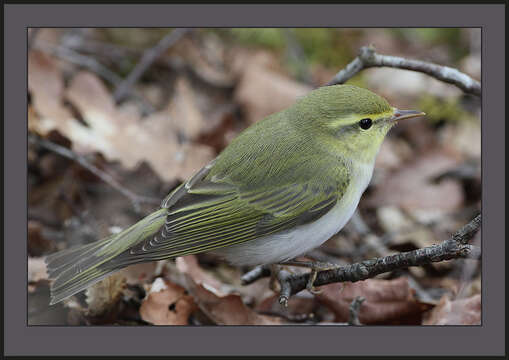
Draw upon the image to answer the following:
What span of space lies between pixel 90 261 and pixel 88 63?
2106 mm

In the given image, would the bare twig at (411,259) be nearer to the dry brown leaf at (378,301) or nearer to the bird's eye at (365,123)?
the dry brown leaf at (378,301)

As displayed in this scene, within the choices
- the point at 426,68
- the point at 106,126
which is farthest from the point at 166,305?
the point at 426,68

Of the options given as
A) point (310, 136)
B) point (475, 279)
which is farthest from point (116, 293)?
point (475, 279)

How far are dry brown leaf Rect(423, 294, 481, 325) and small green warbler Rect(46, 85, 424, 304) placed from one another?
2.22ft

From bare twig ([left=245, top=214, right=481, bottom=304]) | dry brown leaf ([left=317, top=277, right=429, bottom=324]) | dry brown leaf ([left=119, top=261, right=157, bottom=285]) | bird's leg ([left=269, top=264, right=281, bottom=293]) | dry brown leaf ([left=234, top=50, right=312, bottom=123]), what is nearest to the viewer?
bare twig ([left=245, top=214, right=481, bottom=304])

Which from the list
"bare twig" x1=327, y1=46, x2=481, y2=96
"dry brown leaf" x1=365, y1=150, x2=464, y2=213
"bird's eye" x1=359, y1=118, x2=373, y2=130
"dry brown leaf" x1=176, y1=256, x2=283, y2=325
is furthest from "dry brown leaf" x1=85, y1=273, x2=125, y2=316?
"dry brown leaf" x1=365, y1=150, x2=464, y2=213

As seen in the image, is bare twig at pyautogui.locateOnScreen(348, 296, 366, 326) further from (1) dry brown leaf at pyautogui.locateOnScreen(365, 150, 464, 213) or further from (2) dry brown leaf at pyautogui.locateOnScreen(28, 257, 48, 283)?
(1) dry brown leaf at pyautogui.locateOnScreen(365, 150, 464, 213)

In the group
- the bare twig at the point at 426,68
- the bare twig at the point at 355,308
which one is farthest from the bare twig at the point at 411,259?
the bare twig at the point at 426,68

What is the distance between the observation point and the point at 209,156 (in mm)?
4113

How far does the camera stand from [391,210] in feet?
14.7

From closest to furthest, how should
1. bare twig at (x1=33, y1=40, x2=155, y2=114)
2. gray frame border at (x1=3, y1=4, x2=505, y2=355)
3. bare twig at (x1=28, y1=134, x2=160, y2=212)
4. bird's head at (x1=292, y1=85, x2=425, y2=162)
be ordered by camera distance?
gray frame border at (x1=3, y1=4, x2=505, y2=355), bird's head at (x1=292, y1=85, x2=425, y2=162), bare twig at (x1=28, y1=134, x2=160, y2=212), bare twig at (x1=33, y1=40, x2=155, y2=114)

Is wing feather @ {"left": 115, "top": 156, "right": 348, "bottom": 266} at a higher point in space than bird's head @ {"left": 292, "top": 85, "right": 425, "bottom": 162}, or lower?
lower

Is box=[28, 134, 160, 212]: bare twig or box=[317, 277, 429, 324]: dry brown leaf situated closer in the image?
box=[317, 277, 429, 324]: dry brown leaf

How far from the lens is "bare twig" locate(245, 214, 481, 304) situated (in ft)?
7.57
